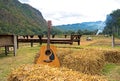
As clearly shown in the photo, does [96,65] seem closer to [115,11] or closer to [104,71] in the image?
[104,71]

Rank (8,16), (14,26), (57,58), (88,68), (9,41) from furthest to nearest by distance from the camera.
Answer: (8,16) → (14,26) → (9,41) → (57,58) → (88,68)

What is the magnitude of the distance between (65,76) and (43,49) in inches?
201

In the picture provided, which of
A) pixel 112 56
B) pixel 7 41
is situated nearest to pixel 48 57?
pixel 112 56

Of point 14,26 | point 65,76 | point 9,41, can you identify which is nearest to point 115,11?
point 14,26

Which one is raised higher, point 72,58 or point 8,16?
point 8,16

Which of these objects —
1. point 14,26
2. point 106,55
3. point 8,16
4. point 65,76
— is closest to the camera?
point 65,76

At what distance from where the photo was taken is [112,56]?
12.4 metres

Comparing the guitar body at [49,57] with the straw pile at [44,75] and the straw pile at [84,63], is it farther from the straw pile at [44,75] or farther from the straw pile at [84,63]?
the straw pile at [44,75]

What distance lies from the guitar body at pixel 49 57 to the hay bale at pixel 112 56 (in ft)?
9.05

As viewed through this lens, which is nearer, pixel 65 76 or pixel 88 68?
pixel 65 76

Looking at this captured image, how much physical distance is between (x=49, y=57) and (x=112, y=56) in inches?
126

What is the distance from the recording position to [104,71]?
34.9 ft

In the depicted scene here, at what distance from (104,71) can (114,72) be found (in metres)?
0.35

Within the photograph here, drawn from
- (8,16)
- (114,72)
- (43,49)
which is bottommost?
(114,72)
